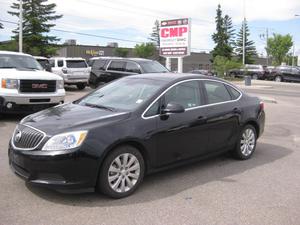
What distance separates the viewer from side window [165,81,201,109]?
5.75 metres

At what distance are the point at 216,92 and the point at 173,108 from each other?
1.50 metres

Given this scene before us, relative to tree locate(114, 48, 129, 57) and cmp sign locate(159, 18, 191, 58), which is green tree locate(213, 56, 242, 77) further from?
tree locate(114, 48, 129, 57)

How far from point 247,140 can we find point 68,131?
3.67m

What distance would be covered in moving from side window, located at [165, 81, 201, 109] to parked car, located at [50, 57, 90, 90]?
15.9m

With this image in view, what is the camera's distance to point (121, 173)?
4906mm

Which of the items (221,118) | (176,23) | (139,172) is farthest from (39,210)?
(176,23)

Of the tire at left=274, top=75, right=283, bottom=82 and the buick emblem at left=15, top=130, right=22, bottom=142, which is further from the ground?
the tire at left=274, top=75, right=283, bottom=82

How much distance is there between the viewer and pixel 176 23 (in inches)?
870

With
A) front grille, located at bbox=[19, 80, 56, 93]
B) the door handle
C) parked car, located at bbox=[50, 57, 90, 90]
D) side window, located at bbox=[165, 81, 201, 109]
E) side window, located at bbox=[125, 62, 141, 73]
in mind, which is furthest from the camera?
parked car, located at bbox=[50, 57, 90, 90]

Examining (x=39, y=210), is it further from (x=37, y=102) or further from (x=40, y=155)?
(x=37, y=102)

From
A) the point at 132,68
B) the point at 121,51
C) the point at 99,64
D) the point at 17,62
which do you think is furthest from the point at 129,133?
the point at 121,51

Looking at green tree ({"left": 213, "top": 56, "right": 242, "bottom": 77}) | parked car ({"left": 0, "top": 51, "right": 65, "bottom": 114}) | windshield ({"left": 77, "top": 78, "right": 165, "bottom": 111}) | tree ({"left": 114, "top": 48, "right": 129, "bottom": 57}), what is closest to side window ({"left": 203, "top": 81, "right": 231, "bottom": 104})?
windshield ({"left": 77, "top": 78, "right": 165, "bottom": 111})

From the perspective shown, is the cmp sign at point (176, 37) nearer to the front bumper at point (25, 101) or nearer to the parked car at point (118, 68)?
the parked car at point (118, 68)

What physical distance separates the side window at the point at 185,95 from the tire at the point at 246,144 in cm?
134
